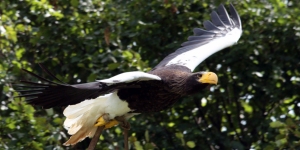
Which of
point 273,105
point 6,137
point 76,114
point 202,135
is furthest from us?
point 273,105

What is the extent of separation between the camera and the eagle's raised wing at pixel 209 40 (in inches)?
322

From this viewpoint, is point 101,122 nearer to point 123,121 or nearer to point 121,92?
point 123,121

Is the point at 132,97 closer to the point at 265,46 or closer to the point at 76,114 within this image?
the point at 76,114

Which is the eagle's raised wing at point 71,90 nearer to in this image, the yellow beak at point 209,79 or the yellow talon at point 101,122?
the yellow beak at point 209,79

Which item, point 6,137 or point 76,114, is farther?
point 6,137

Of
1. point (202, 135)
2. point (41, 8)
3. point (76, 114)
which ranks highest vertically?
point (41, 8)

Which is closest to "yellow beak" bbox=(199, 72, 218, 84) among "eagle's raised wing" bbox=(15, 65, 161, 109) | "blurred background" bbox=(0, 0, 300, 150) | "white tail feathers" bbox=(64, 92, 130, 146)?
"eagle's raised wing" bbox=(15, 65, 161, 109)

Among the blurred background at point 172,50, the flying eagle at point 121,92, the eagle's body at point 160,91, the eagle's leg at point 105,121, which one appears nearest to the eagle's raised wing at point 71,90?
the flying eagle at point 121,92

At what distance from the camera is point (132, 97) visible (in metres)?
7.39

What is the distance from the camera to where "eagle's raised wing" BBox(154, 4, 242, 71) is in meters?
8.18

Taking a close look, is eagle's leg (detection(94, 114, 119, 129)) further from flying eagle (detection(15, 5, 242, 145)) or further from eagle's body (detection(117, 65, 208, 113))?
eagle's body (detection(117, 65, 208, 113))

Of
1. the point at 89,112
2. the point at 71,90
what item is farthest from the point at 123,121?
the point at 71,90

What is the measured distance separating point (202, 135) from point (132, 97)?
154 centimetres

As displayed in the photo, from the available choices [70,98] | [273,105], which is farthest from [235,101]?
[70,98]
